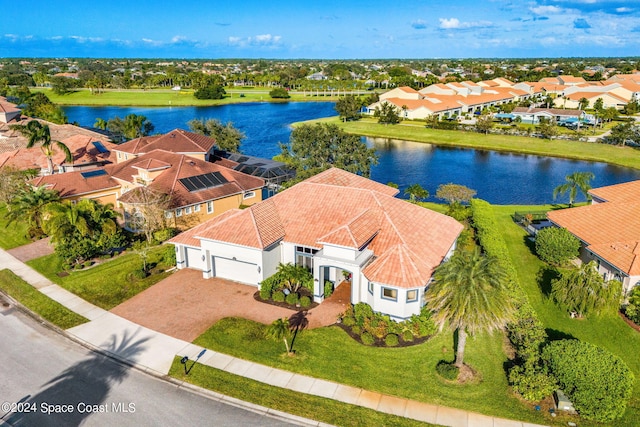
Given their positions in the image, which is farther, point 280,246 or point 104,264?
point 104,264

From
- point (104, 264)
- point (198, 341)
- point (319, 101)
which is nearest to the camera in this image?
point (198, 341)

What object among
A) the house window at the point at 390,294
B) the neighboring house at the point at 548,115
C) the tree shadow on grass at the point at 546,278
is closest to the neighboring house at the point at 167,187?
the house window at the point at 390,294

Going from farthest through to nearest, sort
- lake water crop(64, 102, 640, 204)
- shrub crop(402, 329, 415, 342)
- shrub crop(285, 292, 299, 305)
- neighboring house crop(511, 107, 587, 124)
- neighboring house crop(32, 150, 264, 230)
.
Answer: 1. neighboring house crop(511, 107, 587, 124)
2. lake water crop(64, 102, 640, 204)
3. neighboring house crop(32, 150, 264, 230)
4. shrub crop(285, 292, 299, 305)
5. shrub crop(402, 329, 415, 342)

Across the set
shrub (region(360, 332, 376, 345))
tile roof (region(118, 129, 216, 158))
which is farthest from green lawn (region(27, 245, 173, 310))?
tile roof (region(118, 129, 216, 158))

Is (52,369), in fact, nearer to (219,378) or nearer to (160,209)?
(219,378)

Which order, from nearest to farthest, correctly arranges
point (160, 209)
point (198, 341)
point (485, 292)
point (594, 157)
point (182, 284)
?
point (485, 292)
point (198, 341)
point (182, 284)
point (160, 209)
point (594, 157)

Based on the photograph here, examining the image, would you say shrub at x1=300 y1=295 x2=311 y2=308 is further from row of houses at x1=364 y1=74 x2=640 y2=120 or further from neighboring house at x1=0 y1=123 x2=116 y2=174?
row of houses at x1=364 y1=74 x2=640 y2=120

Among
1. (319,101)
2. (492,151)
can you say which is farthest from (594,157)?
(319,101)
